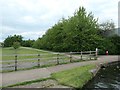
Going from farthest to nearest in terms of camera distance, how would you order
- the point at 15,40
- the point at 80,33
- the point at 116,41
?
the point at 15,40, the point at 116,41, the point at 80,33

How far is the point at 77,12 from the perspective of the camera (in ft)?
127

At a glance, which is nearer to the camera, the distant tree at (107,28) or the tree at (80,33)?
the tree at (80,33)

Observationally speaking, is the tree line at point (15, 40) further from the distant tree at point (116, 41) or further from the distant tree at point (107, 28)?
the distant tree at point (116, 41)

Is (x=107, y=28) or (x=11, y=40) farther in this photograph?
(x=11, y=40)

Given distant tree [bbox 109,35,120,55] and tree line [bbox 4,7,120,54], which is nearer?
tree line [bbox 4,7,120,54]

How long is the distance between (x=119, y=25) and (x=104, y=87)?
132ft

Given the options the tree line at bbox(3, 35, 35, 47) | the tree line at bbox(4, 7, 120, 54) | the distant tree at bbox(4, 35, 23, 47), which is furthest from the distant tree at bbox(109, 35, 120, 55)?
the distant tree at bbox(4, 35, 23, 47)

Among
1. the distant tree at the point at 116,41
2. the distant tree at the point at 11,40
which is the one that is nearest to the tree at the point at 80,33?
the distant tree at the point at 116,41

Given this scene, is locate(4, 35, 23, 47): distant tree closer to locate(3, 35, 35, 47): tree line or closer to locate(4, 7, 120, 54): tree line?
locate(3, 35, 35, 47): tree line

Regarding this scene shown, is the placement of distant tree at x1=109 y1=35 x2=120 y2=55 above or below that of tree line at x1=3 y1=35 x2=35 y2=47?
below

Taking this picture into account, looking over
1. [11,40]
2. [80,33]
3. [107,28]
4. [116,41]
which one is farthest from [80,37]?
[11,40]

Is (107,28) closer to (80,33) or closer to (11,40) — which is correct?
(80,33)

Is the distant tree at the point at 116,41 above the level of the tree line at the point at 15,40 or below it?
below

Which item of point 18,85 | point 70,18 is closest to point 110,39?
point 70,18
